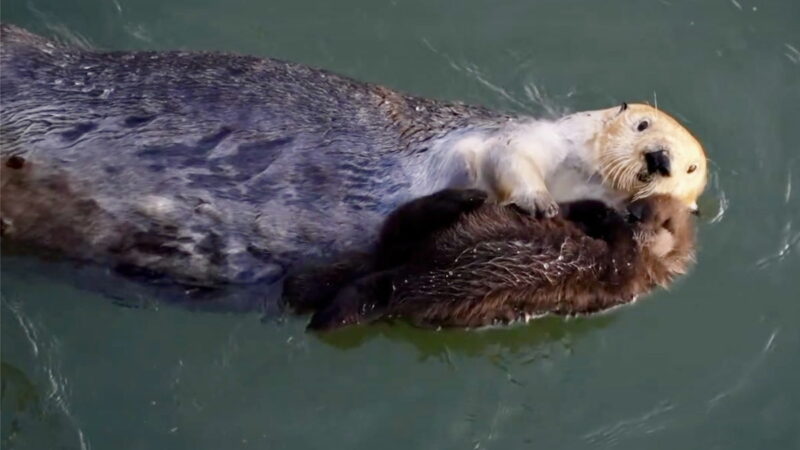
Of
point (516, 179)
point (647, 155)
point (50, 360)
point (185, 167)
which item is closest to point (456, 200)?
point (516, 179)

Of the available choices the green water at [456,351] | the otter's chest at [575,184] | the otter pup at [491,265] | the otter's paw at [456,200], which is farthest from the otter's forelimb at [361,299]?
the otter's chest at [575,184]

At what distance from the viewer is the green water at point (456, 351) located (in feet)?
20.3

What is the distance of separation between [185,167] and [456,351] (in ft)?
5.92

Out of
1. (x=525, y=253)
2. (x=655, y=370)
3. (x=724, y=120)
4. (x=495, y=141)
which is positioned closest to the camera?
(x=525, y=253)

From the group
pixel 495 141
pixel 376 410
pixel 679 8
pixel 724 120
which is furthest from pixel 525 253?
pixel 679 8

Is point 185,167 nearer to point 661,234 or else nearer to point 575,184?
point 575,184

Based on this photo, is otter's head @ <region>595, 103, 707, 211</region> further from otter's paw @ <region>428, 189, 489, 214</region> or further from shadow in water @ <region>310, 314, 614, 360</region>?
shadow in water @ <region>310, 314, 614, 360</region>

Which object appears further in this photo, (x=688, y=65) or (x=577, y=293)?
(x=688, y=65)

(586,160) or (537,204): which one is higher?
(586,160)

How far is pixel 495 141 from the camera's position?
19.5 ft

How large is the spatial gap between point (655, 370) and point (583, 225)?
1231mm

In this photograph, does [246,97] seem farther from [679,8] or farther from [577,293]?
[679,8]

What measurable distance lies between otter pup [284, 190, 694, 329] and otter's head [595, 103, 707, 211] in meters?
0.09

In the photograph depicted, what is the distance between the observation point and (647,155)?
5672mm
